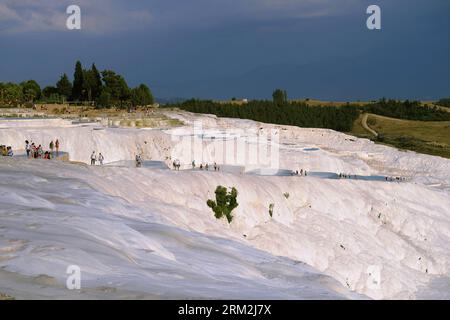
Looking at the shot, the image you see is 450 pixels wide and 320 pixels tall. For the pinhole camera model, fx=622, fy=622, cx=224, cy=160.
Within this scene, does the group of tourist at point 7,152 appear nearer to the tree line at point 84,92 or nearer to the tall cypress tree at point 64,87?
the tree line at point 84,92

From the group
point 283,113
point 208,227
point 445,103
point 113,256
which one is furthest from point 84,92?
point 445,103

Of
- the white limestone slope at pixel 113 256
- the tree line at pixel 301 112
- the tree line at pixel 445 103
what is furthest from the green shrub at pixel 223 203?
the tree line at pixel 445 103

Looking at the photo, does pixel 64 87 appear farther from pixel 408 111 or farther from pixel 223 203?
pixel 408 111

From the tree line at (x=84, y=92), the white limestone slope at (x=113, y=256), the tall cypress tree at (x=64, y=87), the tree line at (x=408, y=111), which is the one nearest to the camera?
the white limestone slope at (x=113, y=256)

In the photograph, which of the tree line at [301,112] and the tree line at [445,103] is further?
the tree line at [445,103]

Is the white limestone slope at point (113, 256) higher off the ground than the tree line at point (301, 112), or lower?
lower

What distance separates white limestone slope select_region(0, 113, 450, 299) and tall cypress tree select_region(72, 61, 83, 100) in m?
36.4

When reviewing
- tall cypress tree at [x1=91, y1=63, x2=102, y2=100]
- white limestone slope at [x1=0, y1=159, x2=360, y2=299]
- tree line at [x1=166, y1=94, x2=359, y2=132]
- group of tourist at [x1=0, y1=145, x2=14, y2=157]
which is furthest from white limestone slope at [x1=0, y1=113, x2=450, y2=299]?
tree line at [x1=166, y1=94, x2=359, y2=132]

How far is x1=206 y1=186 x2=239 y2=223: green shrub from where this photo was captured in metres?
30.2

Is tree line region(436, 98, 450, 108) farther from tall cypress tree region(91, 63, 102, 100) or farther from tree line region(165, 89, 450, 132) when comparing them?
tall cypress tree region(91, 63, 102, 100)

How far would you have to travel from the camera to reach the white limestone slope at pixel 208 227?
1324 centimetres

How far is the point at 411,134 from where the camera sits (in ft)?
365

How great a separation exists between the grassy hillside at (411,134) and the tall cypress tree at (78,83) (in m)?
46.6
